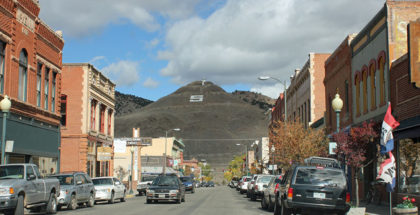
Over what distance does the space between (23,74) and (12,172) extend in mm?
16465

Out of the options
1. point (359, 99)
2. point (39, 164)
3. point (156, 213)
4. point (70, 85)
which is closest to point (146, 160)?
point (70, 85)

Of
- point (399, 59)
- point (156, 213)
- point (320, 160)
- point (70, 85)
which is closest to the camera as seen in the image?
point (156, 213)

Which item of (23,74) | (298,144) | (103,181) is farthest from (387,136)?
(23,74)

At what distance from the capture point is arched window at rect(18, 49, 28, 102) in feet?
110

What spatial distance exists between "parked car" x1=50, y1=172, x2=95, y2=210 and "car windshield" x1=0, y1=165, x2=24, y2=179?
4.74 meters

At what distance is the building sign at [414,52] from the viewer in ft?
47.9

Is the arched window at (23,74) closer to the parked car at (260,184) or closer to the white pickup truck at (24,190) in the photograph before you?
the white pickup truck at (24,190)

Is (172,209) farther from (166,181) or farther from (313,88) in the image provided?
(313,88)

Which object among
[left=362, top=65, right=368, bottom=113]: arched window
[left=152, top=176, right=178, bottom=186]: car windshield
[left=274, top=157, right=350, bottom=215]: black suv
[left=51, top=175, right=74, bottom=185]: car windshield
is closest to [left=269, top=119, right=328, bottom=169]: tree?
[left=362, top=65, right=368, bottom=113]: arched window

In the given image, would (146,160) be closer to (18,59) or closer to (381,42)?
(18,59)

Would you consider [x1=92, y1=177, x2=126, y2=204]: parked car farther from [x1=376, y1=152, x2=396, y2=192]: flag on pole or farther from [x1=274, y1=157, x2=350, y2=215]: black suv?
[x1=376, y1=152, x2=396, y2=192]: flag on pole

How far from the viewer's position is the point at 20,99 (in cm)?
3356

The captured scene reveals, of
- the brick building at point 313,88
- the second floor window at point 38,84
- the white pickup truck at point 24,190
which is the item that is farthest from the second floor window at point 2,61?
the brick building at point 313,88

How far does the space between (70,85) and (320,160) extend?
1169 inches
